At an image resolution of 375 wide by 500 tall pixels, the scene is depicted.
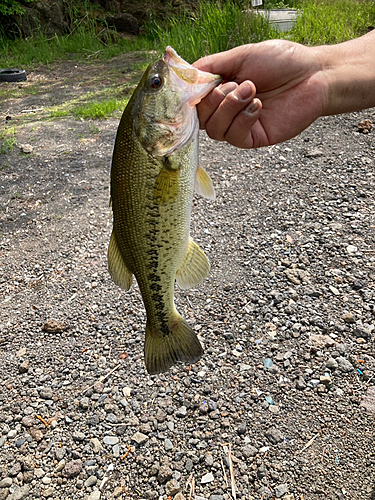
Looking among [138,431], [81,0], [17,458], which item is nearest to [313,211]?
[138,431]

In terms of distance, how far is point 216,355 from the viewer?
3234 millimetres

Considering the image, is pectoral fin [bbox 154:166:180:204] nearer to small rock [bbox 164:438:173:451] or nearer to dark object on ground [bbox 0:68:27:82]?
small rock [bbox 164:438:173:451]

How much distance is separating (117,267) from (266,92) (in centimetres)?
142

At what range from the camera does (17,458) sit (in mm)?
2715

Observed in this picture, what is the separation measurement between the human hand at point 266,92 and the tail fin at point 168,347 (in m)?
0.99

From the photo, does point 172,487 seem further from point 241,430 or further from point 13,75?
point 13,75

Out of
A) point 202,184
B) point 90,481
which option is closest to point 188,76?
point 202,184

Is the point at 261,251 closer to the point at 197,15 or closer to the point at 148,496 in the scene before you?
the point at 148,496

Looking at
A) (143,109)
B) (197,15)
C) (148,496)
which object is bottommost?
(148,496)

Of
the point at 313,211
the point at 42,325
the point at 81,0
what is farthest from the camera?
the point at 81,0

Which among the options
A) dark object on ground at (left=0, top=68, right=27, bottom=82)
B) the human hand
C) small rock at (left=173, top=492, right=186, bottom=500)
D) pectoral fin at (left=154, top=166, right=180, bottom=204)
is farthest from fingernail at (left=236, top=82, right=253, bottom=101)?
dark object on ground at (left=0, top=68, right=27, bottom=82)

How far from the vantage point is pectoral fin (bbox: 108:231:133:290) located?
1893mm

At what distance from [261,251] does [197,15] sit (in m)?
8.85

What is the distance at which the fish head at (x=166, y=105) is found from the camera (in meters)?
1.75
